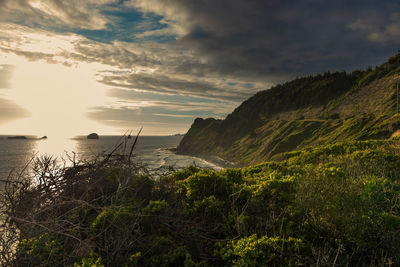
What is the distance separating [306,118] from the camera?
208ft

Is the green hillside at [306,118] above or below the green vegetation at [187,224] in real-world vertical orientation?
above

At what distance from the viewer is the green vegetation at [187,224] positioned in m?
3.93

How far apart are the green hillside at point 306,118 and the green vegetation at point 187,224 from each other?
13.9 m

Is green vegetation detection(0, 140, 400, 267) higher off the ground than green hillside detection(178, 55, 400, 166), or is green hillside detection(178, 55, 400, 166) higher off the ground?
green hillside detection(178, 55, 400, 166)

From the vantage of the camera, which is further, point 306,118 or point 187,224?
point 306,118

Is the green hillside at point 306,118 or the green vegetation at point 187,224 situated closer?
the green vegetation at point 187,224

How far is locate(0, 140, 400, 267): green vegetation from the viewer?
155 inches

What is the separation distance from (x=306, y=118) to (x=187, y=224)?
66128mm

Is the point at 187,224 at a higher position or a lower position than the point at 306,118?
lower

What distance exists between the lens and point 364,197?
5.17 metres

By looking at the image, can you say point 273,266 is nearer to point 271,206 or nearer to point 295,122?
point 271,206

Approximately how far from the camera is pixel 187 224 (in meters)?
5.17

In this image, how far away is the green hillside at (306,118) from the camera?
36188 mm

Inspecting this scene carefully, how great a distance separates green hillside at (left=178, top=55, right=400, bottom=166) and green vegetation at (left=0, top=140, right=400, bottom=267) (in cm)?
1394
